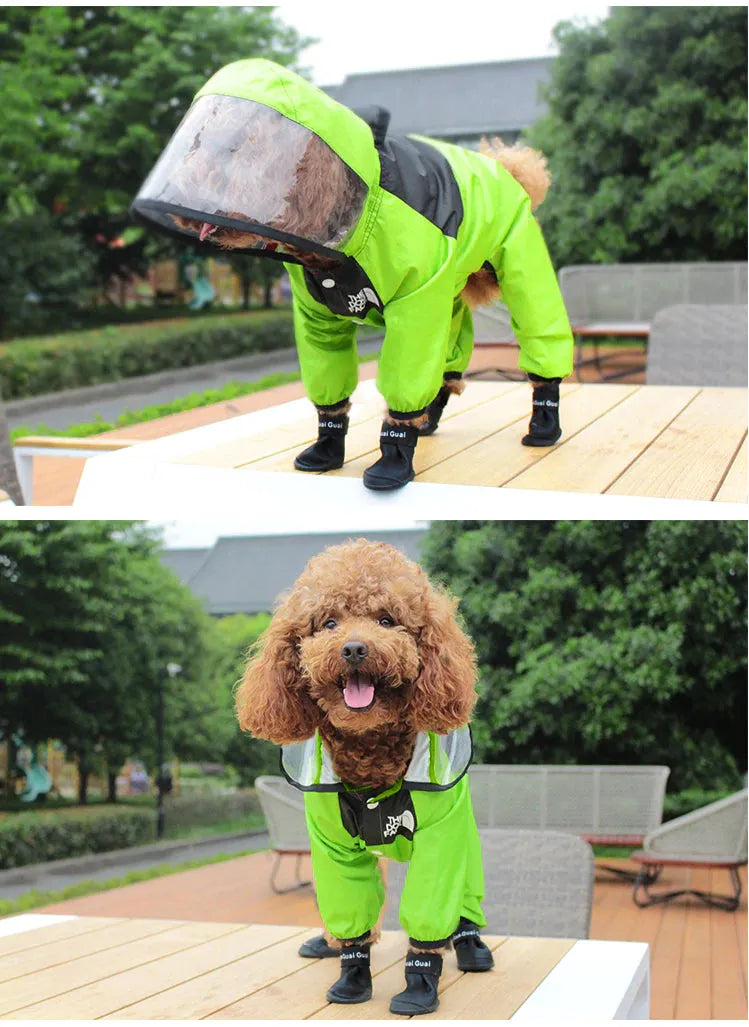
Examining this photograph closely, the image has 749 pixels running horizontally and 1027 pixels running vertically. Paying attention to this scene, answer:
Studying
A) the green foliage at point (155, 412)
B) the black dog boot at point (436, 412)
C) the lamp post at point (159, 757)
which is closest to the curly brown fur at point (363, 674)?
the black dog boot at point (436, 412)

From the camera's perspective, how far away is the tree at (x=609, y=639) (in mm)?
7512

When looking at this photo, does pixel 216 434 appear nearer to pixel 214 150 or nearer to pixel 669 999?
pixel 214 150

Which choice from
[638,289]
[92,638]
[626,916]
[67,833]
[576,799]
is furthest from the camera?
[92,638]

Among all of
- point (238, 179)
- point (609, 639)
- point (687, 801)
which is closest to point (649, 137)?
point (609, 639)

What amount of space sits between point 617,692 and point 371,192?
18.7ft

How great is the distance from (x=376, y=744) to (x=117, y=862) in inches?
314

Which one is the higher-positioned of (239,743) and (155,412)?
(155,412)

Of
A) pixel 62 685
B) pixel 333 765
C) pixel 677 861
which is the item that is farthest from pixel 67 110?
pixel 333 765

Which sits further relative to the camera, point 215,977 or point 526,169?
point 526,169

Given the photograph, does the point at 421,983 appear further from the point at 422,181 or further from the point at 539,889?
the point at 422,181

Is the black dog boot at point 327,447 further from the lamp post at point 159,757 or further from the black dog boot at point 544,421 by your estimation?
the lamp post at point 159,757

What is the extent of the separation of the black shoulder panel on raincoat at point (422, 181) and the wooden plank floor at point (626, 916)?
171cm

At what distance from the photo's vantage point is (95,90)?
560 inches

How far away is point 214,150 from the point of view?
7.09 ft
